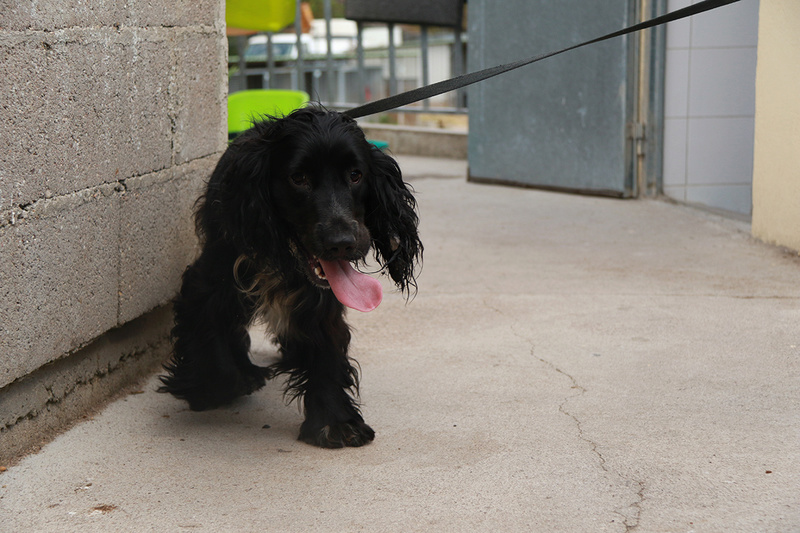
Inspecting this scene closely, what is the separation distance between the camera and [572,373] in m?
3.09

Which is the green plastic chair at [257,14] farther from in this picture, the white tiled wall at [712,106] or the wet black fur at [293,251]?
the wet black fur at [293,251]

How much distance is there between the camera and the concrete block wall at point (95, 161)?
228 cm

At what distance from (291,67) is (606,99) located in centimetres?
628

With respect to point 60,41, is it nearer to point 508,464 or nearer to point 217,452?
point 217,452

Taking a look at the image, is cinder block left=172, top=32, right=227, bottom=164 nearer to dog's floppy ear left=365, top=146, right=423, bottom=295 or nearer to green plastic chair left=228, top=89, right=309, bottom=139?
dog's floppy ear left=365, top=146, right=423, bottom=295

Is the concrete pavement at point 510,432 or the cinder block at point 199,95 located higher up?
the cinder block at point 199,95

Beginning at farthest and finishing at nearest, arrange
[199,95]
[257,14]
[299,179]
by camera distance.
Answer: [257,14], [199,95], [299,179]

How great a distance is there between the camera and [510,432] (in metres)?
2.60

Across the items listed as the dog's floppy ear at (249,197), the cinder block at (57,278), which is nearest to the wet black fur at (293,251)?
the dog's floppy ear at (249,197)

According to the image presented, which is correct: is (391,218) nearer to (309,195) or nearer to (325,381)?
(309,195)

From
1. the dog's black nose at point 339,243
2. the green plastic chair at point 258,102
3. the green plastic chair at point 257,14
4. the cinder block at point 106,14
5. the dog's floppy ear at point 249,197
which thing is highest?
the green plastic chair at point 257,14

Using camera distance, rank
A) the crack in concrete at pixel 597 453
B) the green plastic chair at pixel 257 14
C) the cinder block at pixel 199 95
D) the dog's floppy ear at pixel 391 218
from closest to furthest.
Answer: the crack in concrete at pixel 597 453 < the dog's floppy ear at pixel 391 218 < the cinder block at pixel 199 95 < the green plastic chair at pixel 257 14

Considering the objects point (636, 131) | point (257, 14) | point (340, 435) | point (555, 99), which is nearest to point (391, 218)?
point (340, 435)

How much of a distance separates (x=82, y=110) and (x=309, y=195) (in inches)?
29.2
